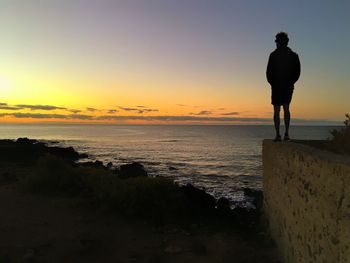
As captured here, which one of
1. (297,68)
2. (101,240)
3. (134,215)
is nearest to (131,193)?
(134,215)

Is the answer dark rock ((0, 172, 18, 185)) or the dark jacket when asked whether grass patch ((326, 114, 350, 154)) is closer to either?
the dark jacket

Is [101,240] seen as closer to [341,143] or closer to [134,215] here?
[134,215]

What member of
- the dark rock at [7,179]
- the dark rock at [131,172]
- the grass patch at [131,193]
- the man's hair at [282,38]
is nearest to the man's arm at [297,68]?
the man's hair at [282,38]

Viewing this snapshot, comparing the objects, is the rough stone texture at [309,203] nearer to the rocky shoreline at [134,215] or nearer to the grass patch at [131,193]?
the rocky shoreline at [134,215]

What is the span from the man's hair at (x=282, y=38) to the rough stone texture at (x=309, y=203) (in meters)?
1.95

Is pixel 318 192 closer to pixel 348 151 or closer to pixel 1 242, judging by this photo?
pixel 348 151

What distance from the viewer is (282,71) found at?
25.6 feet

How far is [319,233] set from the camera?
5090 millimetres

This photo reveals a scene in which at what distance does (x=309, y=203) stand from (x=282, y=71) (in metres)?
3.14

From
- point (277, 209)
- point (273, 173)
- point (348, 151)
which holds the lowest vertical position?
point (277, 209)

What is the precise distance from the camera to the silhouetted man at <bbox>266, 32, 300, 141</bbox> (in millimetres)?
7758

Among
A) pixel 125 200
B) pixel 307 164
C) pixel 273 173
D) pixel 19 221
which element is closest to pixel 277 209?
pixel 273 173

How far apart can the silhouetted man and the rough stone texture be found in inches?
37.5

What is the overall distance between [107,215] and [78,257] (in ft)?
10.3
